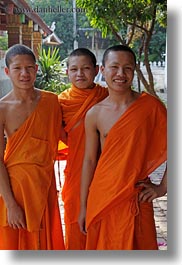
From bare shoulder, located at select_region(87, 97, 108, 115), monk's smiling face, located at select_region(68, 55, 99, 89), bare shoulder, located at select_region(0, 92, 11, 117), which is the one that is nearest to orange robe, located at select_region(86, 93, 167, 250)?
bare shoulder, located at select_region(87, 97, 108, 115)

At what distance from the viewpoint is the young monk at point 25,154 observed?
1681 mm

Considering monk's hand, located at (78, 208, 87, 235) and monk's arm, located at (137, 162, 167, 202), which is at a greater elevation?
monk's arm, located at (137, 162, 167, 202)

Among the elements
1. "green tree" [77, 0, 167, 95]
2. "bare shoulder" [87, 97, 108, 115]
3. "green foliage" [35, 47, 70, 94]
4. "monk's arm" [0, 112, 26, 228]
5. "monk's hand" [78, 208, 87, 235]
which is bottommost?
"monk's hand" [78, 208, 87, 235]

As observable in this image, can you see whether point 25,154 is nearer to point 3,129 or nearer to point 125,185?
point 3,129

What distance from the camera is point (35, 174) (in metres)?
1.70

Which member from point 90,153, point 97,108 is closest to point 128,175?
point 90,153

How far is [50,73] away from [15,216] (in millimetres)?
582

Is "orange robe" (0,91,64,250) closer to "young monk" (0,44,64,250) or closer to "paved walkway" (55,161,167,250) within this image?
"young monk" (0,44,64,250)

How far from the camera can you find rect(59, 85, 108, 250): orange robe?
178 centimetres

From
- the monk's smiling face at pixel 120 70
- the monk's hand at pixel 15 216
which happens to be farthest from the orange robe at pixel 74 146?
the monk's hand at pixel 15 216

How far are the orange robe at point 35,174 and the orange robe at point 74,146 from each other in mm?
51

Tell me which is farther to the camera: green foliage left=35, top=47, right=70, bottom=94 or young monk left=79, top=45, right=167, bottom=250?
green foliage left=35, top=47, right=70, bottom=94

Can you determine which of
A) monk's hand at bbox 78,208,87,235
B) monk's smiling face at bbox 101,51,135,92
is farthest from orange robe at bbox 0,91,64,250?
monk's smiling face at bbox 101,51,135,92

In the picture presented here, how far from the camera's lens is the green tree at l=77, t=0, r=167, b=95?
1.75 meters
